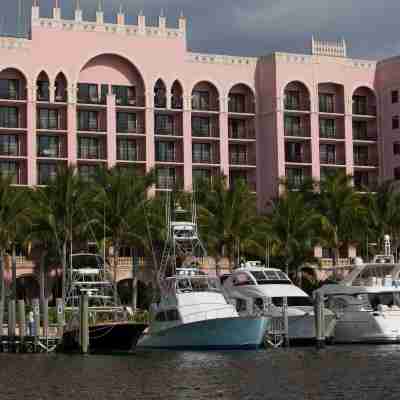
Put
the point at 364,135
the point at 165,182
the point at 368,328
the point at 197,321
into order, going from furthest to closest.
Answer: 1. the point at 364,135
2. the point at 165,182
3. the point at 368,328
4. the point at 197,321

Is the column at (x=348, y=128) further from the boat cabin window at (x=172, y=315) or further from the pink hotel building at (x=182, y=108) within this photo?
the boat cabin window at (x=172, y=315)

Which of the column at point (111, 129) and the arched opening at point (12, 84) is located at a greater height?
the arched opening at point (12, 84)

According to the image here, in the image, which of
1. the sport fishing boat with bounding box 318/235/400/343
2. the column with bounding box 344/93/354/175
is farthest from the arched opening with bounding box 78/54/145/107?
the sport fishing boat with bounding box 318/235/400/343

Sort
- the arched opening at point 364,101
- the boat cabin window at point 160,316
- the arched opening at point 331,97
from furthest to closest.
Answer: the arched opening at point 364,101, the arched opening at point 331,97, the boat cabin window at point 160,316

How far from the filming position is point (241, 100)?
370ft

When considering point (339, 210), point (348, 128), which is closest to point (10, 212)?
point (339, 210)

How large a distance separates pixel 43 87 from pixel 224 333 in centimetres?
4821

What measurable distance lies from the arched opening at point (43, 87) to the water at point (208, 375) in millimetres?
43739

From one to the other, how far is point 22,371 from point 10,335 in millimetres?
13221

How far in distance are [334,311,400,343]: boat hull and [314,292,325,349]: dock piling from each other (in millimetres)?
4064

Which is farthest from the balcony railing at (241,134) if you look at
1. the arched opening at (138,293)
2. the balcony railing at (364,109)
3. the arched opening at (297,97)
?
the arched opening at (138,293)

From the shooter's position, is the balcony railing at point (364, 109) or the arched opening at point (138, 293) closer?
the arched opening at point (138, 293)

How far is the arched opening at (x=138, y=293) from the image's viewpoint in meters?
97.9

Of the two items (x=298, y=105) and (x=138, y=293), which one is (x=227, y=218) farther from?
(x=298, y=105)
